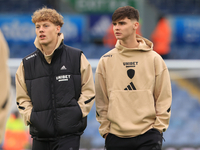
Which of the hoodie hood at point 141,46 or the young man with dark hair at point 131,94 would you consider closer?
the young man with dark hair at point 131,94

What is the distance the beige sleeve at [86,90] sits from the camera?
9.30 ft

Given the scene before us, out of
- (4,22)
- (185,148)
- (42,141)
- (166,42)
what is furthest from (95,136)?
(4,22)

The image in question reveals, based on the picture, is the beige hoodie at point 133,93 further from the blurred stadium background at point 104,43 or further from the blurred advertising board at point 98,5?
the blurred advertising board at point 98,5

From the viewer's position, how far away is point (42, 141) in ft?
9.28

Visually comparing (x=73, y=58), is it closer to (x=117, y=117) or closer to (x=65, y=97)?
(x=65, y=97)

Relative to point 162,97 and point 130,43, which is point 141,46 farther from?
point 162,97

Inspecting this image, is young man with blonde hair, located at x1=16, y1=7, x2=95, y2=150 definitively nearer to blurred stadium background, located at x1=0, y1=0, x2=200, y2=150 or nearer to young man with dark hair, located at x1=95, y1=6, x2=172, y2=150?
young man with dark hair, located at x1=95, y1=6, x2=172, y2=150

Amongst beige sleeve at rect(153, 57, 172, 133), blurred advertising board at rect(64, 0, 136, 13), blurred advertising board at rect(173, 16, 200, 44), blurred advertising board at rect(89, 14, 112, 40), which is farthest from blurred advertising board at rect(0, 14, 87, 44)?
beige sleeve at rect(153, 57, 172, 133)

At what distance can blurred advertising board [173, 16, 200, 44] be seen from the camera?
372 inches

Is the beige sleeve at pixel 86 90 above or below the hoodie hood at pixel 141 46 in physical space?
below

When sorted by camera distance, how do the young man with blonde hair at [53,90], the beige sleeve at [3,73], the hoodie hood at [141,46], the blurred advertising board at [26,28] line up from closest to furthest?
1. the beige sleeve at [3,73]
2. the young man with blonde hair at [53,90]
3. the hoodie hood at [141,46]
4. the blurred advertising board at [26,28]

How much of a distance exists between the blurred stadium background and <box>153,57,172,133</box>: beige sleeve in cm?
236

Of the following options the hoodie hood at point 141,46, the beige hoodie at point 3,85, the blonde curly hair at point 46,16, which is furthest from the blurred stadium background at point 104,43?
the beige hoodie at point 3,85

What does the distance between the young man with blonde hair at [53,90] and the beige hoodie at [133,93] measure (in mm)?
165
